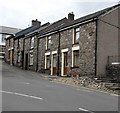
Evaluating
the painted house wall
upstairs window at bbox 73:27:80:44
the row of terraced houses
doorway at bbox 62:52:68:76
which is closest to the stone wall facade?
the row of terraced houses

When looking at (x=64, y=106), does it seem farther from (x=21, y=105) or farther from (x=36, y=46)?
(x=36, y=46)

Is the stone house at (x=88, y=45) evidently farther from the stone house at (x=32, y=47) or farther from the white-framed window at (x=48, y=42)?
the stone house at (x=32, y=47)

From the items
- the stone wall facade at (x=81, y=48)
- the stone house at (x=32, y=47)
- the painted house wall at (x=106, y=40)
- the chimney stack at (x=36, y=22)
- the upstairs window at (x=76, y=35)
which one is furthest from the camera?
the chimney stack at (x=36, y=22)

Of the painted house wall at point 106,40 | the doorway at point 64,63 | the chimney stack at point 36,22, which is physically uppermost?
→ the chimney stack at point 36,22

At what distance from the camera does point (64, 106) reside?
9125mm

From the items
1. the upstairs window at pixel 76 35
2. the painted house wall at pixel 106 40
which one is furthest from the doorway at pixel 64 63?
the painted house wall at pixel 106 40

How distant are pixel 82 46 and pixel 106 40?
2.25m

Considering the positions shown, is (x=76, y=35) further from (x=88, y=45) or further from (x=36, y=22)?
(x=36, y=22)

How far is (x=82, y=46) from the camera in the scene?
870 inches

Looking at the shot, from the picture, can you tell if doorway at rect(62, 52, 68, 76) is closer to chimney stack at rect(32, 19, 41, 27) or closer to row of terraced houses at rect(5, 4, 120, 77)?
row of terraced houses at rect(5, 4, 120, 77)

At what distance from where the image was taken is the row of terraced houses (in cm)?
2086

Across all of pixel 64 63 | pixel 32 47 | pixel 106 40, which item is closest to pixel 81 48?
pixel 106 40

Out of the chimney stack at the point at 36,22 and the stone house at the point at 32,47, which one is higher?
the chimney stack at the point at 36,22

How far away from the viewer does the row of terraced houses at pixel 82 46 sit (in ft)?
68.4
